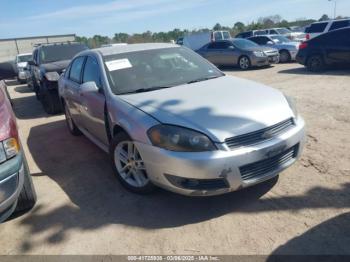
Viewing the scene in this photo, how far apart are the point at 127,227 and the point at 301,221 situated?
64.8 inches

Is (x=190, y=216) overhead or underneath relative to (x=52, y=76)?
underneath

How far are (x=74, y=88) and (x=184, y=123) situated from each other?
9.15 ft

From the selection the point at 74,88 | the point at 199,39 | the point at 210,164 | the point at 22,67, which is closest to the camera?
the point at 210,164

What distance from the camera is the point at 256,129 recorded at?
124 inches

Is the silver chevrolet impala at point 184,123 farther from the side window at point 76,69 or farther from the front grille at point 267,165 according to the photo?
the side window at point 76,69

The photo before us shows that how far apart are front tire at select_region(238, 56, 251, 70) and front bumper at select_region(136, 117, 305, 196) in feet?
39.1

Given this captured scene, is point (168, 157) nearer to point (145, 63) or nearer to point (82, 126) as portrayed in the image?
point (145, 63)

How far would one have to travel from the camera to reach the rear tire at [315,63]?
38.9 feet

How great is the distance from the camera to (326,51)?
11586 mm

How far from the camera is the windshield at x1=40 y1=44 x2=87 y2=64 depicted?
9523mm

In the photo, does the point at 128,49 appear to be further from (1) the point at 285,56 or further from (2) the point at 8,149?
(1) the point at 285,56

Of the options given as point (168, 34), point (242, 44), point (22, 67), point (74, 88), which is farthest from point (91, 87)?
point (168, 34)

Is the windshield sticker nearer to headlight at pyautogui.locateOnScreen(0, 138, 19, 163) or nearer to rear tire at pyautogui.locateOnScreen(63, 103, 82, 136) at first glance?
headlight at pyautogui.locateOnScreen(0, 138, 19, 163)

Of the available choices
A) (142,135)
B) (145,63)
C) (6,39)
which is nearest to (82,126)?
(145,63)
